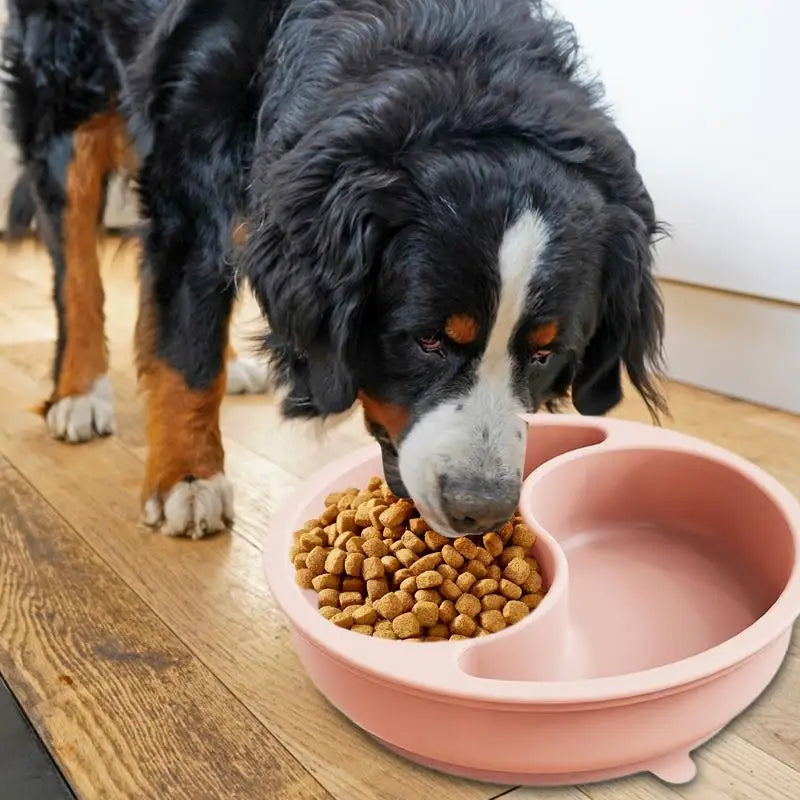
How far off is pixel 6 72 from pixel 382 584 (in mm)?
1473

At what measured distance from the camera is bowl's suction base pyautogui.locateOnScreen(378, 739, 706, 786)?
96 cm

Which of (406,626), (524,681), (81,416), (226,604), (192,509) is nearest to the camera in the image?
(524,681)

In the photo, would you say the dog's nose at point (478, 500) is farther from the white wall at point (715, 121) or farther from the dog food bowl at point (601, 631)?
the white wall at point (715, 121)

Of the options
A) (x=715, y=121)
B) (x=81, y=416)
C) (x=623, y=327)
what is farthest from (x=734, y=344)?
(x=81, y=416)

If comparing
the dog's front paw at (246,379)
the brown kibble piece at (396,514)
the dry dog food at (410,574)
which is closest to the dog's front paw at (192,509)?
the dry dog food at (410,574)

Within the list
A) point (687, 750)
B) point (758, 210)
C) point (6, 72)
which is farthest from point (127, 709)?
point (758, 210)

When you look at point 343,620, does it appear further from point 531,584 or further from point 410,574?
point 531,584

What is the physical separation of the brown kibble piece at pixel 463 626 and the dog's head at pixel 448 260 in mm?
108

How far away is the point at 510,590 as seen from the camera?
1158 millimetres

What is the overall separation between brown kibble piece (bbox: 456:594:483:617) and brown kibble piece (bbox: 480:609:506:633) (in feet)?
0.05

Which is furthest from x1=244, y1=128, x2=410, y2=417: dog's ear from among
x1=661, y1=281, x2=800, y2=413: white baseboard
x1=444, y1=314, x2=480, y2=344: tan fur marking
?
x1=661, y1=281, x2=800, y2=413: white baseboard

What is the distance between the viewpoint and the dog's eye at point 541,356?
3.83 ft

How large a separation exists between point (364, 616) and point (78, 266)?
4.05 ft

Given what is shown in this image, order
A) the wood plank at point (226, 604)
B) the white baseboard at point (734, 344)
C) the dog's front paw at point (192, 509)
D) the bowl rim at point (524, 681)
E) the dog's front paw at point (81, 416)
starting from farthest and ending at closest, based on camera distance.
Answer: the white baseboard at point (734, 344), the dog's front paw at point (81, 416), the dog's front paw at point (192, 509), the wood plank at point (226, 604), the bowl rim at point (524, 681)
